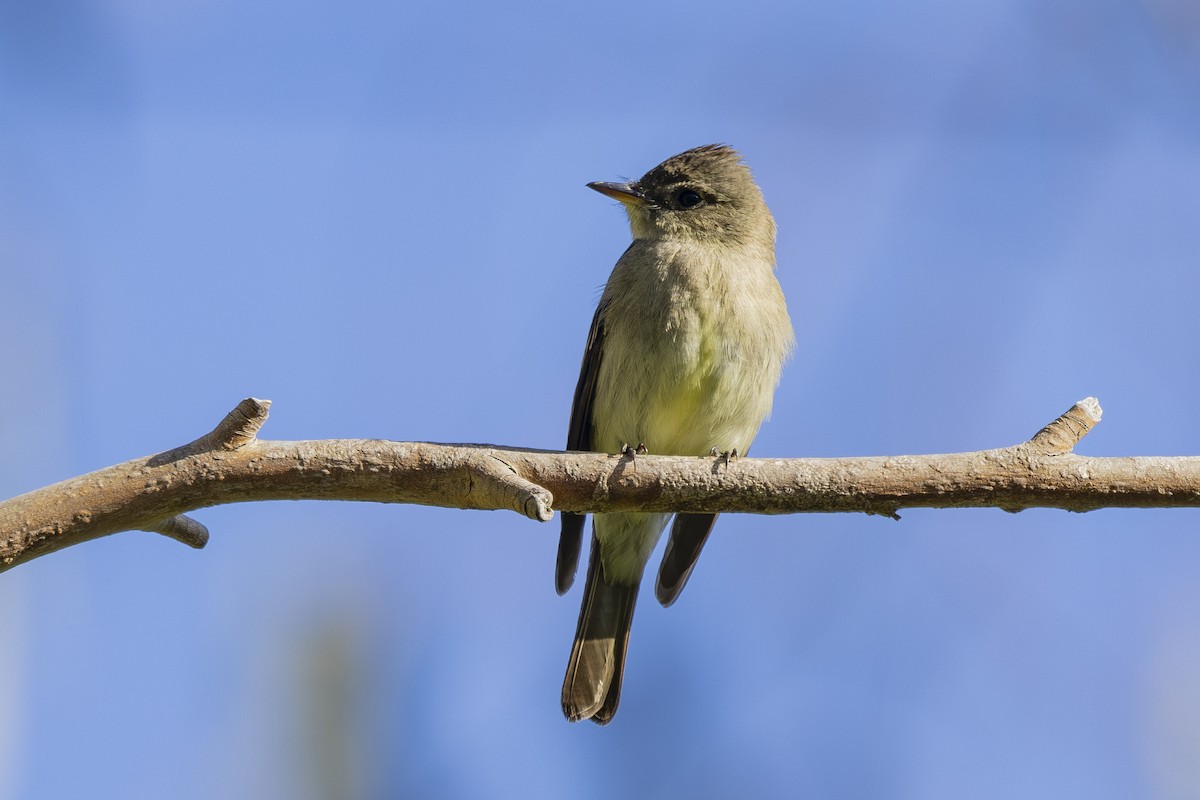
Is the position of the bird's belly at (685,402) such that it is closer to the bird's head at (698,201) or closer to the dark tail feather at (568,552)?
the dark tail feather at (568,552)

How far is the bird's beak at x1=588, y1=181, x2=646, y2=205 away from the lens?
6.14 metres

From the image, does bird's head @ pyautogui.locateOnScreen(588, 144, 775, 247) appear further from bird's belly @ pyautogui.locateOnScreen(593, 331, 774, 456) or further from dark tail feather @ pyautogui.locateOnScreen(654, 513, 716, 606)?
dark tail feather @ pyautogui.locateOnScreen(654, 513, 716, 606)

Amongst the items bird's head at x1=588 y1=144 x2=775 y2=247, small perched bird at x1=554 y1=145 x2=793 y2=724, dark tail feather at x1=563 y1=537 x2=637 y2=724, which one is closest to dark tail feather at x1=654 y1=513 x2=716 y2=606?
small perched bird at x1=554 y1=145 x2=793 y2=724

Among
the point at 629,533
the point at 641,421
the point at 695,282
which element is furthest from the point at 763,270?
the point at 629,533

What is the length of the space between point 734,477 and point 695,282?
1.77m

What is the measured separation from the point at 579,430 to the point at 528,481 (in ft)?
6.90

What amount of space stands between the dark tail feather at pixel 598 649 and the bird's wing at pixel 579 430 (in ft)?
1.02

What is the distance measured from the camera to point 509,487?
3383mm

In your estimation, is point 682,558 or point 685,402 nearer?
point 685,402

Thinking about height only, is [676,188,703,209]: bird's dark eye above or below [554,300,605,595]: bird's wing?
above

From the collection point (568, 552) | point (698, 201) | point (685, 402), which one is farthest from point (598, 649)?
point (698, 201)

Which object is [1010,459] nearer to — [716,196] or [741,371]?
[741,371]

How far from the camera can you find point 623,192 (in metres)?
6.14

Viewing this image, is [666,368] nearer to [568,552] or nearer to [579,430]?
[579,430]
